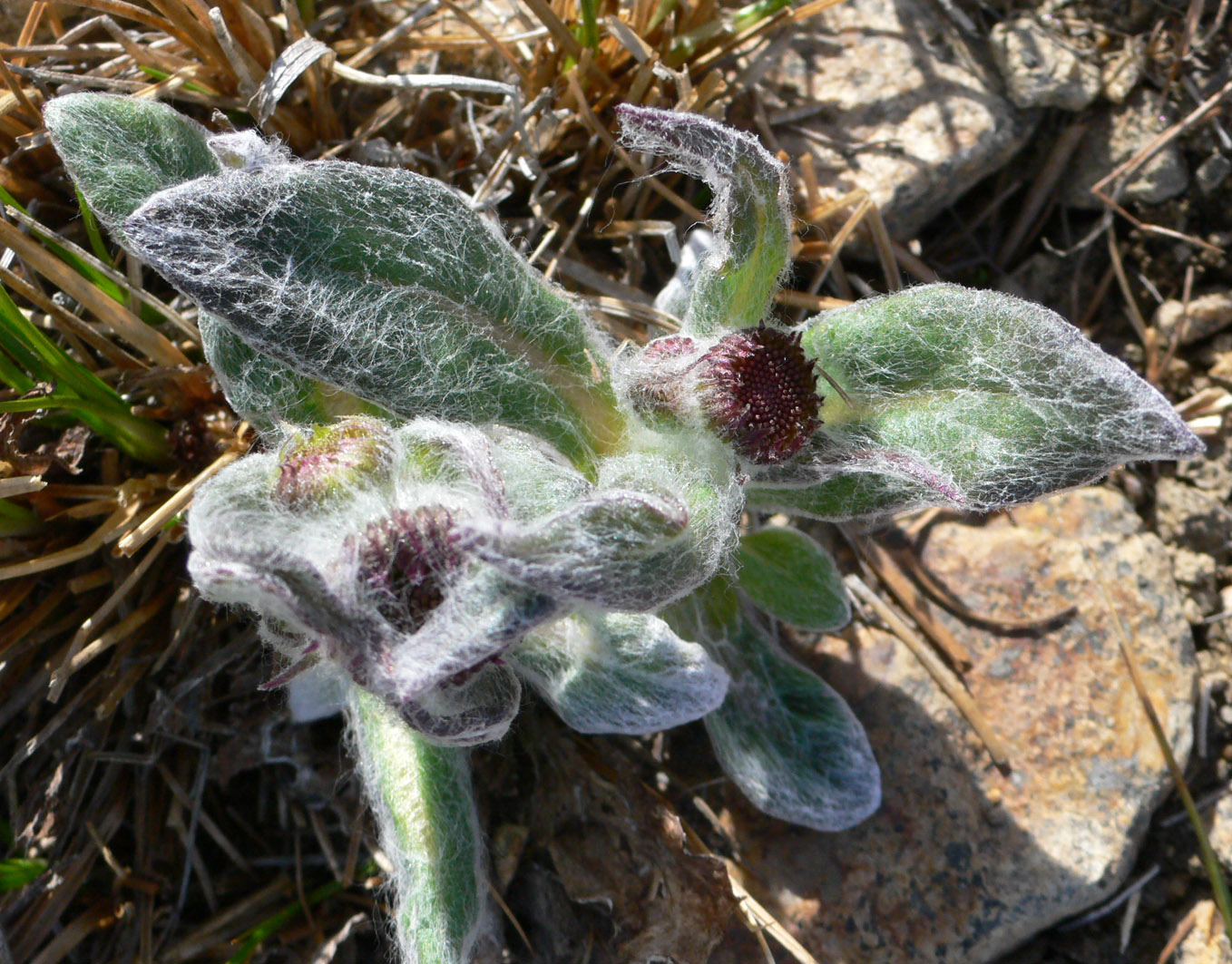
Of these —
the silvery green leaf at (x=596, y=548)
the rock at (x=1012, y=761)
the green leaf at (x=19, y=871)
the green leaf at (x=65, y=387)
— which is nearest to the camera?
the silvery green leaf at (x=596, y=548)

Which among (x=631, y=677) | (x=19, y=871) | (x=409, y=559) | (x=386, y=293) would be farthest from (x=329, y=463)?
(x=19, y=871)

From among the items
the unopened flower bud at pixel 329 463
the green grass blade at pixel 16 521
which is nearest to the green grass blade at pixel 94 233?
the green grass blade at pixel 16 521

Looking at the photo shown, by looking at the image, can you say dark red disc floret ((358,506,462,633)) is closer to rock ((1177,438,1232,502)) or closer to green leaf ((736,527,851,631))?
green leaf ((736,527,851,631))

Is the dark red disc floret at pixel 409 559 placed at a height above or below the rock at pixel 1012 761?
A: above

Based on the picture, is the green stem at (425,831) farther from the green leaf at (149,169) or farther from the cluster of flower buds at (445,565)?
the green leaf at (149,169)

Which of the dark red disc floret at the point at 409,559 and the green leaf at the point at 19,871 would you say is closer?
the dark red disc floret at the point at 409,559
